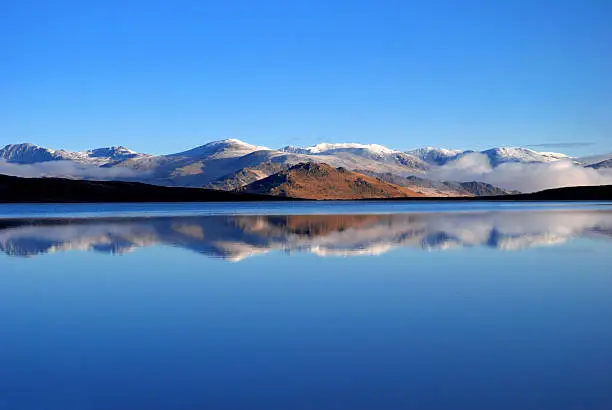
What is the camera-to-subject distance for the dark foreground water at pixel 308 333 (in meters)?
8.31

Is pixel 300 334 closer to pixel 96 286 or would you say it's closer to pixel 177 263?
pixel 96 286

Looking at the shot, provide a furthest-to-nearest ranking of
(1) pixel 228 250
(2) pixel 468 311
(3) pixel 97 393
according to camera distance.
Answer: (1) pixel 228 250 → (2) pixel 468 311 → (3) pixel 97 393

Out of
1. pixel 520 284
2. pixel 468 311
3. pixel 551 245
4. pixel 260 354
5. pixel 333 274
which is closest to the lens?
pixel 260 354

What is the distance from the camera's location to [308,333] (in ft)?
38.4

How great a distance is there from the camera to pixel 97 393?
8.39 meters

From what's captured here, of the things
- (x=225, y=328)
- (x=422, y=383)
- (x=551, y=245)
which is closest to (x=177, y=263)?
(x=225, y=328)

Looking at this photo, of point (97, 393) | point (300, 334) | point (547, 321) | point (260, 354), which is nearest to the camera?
point (97, 393)

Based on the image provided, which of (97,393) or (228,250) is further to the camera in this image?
(228,250)

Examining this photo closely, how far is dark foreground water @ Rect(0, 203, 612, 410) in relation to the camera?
831cm

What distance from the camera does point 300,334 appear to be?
11.6 metres

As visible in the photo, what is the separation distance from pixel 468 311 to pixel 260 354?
5623 mm

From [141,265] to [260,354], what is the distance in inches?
531

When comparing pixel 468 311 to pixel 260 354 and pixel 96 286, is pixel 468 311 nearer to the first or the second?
pixel 260 354

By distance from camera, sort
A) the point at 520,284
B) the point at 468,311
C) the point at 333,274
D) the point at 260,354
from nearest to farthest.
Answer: the point at 260,354
the point at 468,311
the point at 520,284
the point at 333,274
